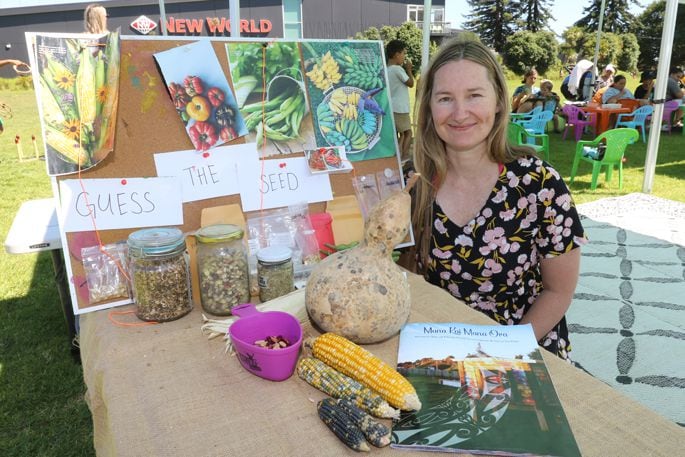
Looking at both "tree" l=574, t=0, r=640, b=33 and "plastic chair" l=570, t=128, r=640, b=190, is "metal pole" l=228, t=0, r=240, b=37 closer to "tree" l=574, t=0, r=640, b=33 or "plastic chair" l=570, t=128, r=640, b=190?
"plastic chair" l=570, t=128, r=640, b=190

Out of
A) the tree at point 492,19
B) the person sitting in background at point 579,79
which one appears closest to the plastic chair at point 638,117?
the person sitting in background at point 579,79

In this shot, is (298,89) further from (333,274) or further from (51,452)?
(51,452)

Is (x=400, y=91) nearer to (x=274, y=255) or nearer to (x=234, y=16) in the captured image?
(x=234, y=16)

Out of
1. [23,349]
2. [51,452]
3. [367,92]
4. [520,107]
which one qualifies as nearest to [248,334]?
[367,92]

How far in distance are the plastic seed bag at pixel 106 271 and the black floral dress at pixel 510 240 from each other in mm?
1051

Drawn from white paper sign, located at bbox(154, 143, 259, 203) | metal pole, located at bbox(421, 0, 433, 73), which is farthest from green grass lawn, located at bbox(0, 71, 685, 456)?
metal pole, located at bbox(421, 0, 433, 73)

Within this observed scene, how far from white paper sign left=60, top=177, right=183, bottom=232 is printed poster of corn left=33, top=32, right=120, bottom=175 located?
0.07 metres

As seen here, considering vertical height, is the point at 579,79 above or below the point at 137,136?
above

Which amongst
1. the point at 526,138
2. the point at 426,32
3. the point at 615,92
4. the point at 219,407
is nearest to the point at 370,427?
the point at 219,407

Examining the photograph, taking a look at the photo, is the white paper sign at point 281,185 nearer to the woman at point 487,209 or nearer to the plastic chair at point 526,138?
the woman at point 487,209

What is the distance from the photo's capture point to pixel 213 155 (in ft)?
5.02

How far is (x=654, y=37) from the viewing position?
28.9 metres

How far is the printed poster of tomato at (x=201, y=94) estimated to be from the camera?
1.46 metres

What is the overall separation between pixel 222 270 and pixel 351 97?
0.86 metres
